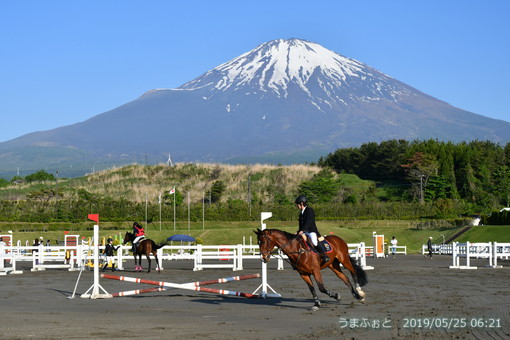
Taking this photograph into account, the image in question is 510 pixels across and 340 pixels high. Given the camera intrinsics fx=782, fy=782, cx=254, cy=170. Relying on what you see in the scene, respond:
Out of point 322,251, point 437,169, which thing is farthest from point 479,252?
point 437,169

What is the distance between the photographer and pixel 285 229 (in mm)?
69562

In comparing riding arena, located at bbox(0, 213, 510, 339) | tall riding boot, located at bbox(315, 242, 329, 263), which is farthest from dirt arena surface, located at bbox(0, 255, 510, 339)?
tall riding boot, located at bbox(315, 242, 329, 263)

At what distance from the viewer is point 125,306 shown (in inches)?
722

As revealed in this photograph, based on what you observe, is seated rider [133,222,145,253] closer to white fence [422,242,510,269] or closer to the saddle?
white fence [422,242,510,269]

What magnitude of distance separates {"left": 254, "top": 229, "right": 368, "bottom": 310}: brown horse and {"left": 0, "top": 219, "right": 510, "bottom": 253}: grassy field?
142 feet

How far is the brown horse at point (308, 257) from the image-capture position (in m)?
17.8

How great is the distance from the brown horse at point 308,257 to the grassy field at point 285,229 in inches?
1699

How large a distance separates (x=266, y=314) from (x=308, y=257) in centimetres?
191

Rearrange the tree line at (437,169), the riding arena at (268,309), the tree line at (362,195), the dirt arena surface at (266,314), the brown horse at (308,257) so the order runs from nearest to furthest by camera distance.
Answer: the dirt arena surface at (266,314), the riding arena at (268,309), the brown horse at (308,257), the tree line at (362,195), the tree line at (437,169)

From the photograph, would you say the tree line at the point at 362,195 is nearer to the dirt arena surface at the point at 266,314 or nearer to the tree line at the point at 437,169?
the tree line at the point at 437,169

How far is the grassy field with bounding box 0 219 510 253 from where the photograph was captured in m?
64.4

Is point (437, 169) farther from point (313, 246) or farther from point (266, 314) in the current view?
point (266, 314)

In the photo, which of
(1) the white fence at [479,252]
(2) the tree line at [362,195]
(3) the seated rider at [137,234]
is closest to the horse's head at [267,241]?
(3) the seated rider at [137,234]

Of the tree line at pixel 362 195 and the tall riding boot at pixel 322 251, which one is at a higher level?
the tree line at pixel 362 195
